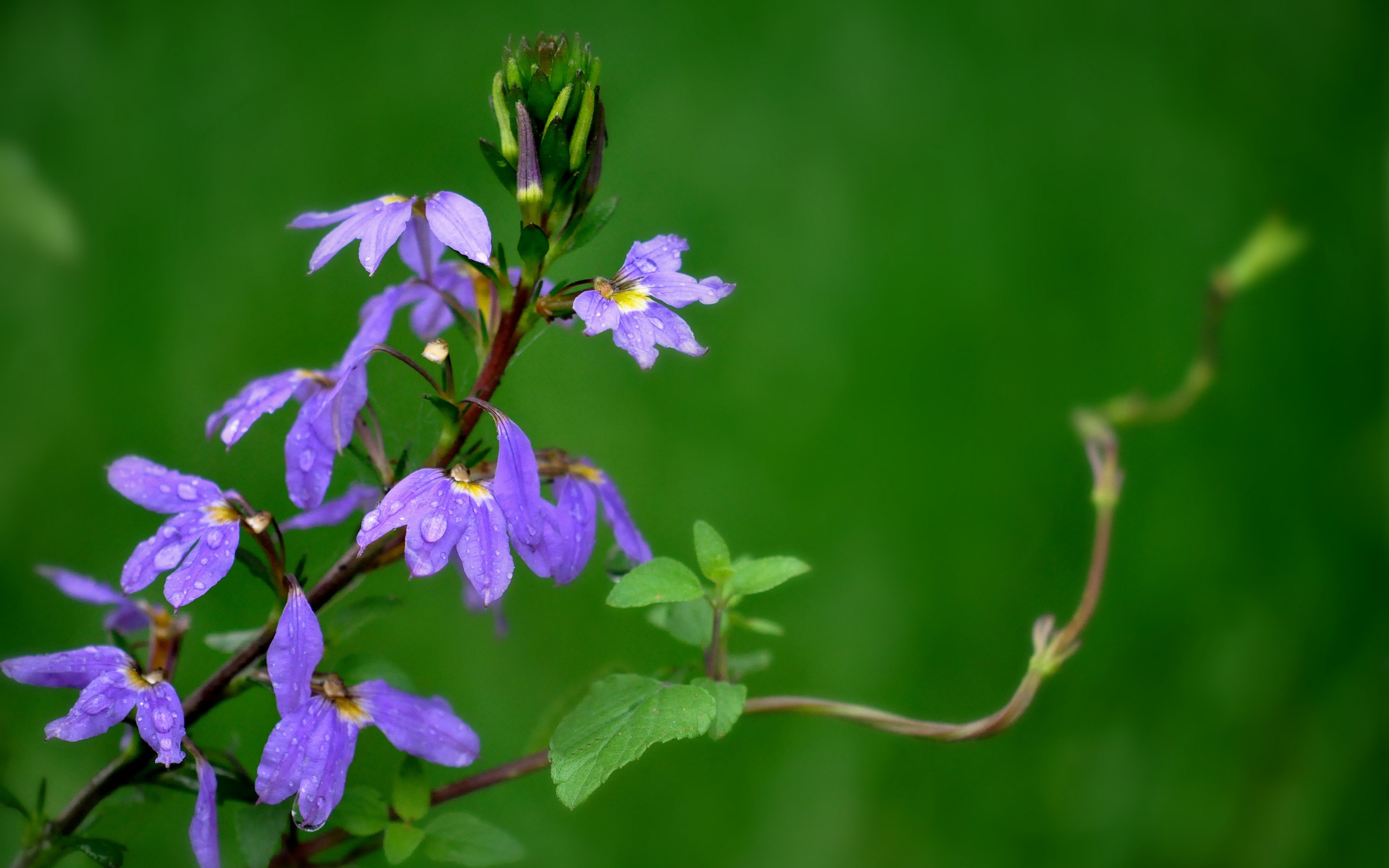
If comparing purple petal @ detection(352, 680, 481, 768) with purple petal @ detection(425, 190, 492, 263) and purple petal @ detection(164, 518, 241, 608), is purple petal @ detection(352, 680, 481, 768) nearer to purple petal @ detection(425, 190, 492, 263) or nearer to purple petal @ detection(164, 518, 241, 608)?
purple petal @ detection(164, 518, 241, 608)

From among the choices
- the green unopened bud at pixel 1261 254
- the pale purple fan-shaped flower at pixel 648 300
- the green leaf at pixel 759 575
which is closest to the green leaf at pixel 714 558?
the green leaf at pixel 759 575

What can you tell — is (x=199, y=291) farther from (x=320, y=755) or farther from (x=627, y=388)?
(x=320, y=755)

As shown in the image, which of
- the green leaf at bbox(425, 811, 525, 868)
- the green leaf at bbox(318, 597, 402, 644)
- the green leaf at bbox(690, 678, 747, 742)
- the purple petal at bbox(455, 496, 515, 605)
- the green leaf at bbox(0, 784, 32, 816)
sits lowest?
the green leaf at bbox(0, 784, 32, 816)

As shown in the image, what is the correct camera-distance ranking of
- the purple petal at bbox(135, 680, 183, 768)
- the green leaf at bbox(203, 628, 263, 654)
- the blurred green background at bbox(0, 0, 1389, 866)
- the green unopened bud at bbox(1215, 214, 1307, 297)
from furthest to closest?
the blurred green background at bbox(0, 0, 1389, 866)
the green unopened bud at bbox(1215, 214, 1307, 297)
the green leaf at bbox(203, 628, 263, 654)
the purple petal at bbox(135, 680, 183, 768)

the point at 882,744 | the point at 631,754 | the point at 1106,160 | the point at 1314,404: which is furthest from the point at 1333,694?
the point at 631,754

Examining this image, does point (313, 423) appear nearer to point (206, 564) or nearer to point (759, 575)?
point (206, 564)

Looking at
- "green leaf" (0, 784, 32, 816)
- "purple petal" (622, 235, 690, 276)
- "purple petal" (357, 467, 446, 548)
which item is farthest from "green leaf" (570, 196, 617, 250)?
"green leaf" (0, 784, 32, 816)
